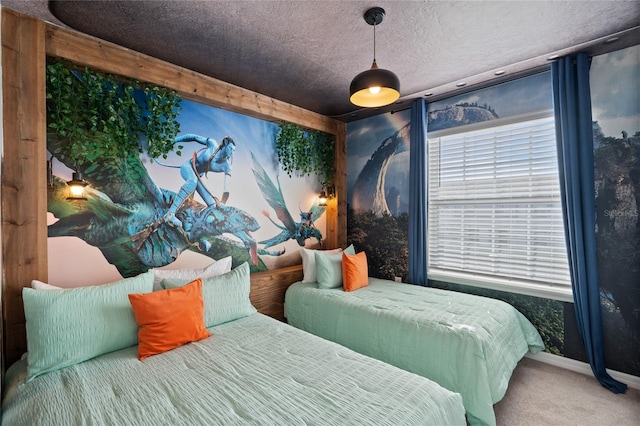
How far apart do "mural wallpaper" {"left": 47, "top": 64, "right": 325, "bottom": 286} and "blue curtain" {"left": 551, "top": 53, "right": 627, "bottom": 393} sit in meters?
2.62

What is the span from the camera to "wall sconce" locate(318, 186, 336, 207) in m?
3.94

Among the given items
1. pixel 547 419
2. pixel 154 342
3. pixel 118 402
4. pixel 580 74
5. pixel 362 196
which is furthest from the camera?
pixel 362 196

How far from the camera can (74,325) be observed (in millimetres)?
1697

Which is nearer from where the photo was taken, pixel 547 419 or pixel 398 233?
pixel 547 419

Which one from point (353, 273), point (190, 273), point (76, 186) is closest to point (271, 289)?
point (353, 273)

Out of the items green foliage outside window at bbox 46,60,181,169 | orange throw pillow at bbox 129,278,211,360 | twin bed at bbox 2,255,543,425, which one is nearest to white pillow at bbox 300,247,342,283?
twin bed at bbox 2,255,543,425

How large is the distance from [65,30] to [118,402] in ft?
7.71

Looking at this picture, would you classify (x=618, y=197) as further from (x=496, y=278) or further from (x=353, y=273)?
(x=353, y=273)

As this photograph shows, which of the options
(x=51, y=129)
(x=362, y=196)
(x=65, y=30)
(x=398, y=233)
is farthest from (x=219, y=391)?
(x=362, y=196)

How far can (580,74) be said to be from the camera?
8.16 ft

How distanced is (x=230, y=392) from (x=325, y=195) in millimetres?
2797

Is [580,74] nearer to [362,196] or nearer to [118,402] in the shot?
[362,196]

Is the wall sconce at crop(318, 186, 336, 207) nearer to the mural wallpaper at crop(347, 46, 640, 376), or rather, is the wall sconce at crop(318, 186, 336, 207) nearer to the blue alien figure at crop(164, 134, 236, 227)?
the blue alien figure at crop(164, 134, 236, 227)

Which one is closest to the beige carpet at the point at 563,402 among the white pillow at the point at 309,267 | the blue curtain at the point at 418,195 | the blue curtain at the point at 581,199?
the blue curtain at the point at 581,199
